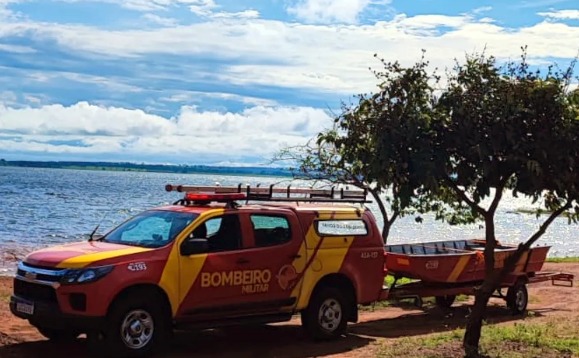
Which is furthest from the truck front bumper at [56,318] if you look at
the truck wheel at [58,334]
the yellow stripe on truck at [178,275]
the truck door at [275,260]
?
the truck door at [275,260]

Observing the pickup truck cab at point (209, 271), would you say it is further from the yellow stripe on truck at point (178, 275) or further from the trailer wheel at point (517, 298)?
the trailer wheel at point (517, 298)

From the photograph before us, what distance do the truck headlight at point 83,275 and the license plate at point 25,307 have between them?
56 cm

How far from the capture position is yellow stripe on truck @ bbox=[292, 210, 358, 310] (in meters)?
11.6

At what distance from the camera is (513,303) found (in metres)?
15.6

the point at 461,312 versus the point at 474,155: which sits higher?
the point at 474,155

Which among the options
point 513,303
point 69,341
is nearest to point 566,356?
point 513,303

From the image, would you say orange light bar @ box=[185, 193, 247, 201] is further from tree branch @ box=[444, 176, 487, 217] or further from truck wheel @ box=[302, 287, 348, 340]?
tree branch @ box=[444, 176, 487, 217]

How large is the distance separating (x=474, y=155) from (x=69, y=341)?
5.65m

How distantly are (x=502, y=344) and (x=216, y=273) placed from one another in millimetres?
3872

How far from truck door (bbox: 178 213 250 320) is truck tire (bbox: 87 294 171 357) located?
1.30 ft

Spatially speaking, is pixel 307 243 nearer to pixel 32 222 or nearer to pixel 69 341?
pixel 69 341

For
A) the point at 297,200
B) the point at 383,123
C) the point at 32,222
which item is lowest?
the point at 32,222

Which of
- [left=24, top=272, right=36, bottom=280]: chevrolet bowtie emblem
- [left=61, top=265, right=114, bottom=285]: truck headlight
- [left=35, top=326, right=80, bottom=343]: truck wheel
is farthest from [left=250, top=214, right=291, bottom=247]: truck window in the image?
[left=24, top=272, right=36, bottom=280]: chevrolet bowtie emblem

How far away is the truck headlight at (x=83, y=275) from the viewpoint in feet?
31.3
